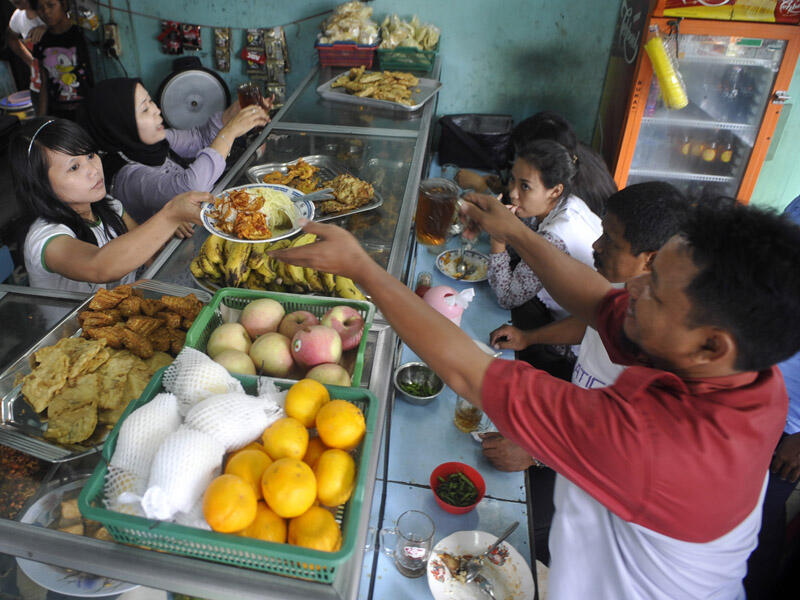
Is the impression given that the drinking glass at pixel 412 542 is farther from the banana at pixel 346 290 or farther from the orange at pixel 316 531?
the banana at pixel 346 290

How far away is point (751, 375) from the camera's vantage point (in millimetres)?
1124

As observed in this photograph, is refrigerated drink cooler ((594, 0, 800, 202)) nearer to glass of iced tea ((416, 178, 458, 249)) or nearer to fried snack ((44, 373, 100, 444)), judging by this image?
glass of iced tea ((416, 178, 458, 249))

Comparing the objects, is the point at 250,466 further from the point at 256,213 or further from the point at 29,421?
the point at 256,213

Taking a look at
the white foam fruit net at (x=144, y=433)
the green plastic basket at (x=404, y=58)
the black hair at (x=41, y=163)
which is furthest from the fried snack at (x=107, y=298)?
the green plastic basket at (x=404, y=58)

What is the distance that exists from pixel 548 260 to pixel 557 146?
123cm

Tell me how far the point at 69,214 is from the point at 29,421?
1.26 m

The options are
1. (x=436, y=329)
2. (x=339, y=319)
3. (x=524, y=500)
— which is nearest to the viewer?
(x=436, y=329)

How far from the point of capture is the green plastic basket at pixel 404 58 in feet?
14.3

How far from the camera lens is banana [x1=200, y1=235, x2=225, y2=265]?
6.54 feet

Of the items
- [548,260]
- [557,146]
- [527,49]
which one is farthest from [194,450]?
[527,49]

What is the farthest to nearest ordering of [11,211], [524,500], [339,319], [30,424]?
[11,211] → [524,500] → [339,319] → [30,424]

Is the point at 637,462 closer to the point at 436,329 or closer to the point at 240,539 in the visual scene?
the point at 436,329

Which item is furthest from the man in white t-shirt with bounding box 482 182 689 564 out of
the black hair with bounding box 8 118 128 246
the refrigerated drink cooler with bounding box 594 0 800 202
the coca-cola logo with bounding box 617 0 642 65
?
the coca-cola logo with bounding box 617 0 642 65

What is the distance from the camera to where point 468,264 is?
10.2ft
